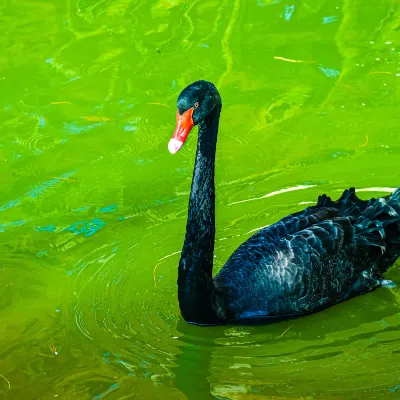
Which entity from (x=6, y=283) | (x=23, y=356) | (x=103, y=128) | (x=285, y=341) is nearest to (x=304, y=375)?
(x=285, y=341)

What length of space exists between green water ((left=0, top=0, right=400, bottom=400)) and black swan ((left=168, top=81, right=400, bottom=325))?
102 millimetres

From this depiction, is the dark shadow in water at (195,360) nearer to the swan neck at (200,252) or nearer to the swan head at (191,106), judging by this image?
the swan neck at (200,252)

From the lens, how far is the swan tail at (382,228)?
4.66m

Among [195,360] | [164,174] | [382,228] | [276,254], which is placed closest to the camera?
[195,360]

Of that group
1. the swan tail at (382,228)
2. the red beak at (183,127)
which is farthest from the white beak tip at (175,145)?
the swan tail at (382,228)

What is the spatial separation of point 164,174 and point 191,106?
5.77 feet

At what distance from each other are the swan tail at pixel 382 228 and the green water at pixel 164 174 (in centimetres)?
23

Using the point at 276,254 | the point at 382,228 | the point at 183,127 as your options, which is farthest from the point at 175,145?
the point at 382,228

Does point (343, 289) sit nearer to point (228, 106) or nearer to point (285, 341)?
point (285, 341)

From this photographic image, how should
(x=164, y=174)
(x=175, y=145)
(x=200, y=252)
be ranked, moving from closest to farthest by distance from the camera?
1. (x=175, y=145)
2. (x=200, y=252)
3. (x=164, y=174)

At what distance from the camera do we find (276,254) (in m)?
4.39

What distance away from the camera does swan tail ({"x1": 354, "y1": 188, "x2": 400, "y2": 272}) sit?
4.66 metres

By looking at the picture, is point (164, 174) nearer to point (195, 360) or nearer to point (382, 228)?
point (382, 228)

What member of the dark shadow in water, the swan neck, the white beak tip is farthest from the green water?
the white beak tip
